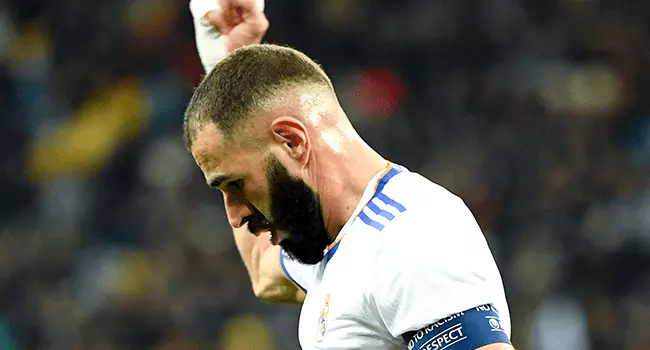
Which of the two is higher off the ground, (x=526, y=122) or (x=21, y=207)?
(x=526, y=122)

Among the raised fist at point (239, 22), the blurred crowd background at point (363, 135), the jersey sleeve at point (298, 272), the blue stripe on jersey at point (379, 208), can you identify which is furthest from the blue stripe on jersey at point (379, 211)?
the blurred crowd background at point (363, 135)

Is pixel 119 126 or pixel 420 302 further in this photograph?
pixel 119 126

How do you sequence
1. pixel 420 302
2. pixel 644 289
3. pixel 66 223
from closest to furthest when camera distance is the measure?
pixel 420 302 → pixel 644 289 → pixel 66 223

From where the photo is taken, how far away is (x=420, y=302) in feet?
6.04

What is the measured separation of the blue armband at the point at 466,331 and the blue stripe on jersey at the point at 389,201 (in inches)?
9.8

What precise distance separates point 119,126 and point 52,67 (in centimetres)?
79

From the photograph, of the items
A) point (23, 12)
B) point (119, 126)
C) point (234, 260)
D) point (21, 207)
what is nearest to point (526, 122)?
point (234, 260)

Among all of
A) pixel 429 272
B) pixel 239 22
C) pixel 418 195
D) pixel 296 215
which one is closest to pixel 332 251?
pixel 296 215

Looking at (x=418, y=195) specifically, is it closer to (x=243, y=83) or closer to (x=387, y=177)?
(x=387, y=177)

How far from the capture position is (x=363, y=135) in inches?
261

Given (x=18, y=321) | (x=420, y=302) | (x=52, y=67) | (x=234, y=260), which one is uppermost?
(x=420, y=302)

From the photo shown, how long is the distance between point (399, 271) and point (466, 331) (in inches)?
6.1

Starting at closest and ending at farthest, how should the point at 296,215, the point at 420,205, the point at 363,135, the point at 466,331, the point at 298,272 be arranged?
the point at 466,331, the point at 420,205, the point at 296,215, the point at 298,272, the point at 363,135

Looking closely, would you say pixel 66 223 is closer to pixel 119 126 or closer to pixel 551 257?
pixel 119 126
